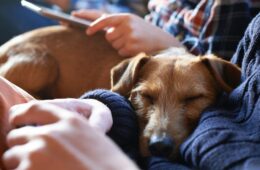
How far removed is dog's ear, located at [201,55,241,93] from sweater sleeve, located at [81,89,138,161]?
392 millimetres

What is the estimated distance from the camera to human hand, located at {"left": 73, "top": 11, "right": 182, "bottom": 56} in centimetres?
167

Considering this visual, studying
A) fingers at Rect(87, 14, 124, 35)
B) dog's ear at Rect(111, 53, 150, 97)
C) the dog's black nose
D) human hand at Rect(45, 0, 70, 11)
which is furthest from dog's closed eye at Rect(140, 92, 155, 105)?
human hand at Rect(45, 0, 70, 11)

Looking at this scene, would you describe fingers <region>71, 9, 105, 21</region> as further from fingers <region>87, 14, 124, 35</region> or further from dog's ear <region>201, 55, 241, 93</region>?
dog's ear <region>201, 55, 241, 93</region>

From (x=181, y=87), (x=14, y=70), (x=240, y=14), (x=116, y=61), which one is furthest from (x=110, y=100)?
(x=14, y=70)

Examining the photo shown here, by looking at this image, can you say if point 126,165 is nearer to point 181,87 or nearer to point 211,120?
point 211,120

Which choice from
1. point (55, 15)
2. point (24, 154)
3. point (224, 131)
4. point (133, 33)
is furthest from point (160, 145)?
point (55, 15)

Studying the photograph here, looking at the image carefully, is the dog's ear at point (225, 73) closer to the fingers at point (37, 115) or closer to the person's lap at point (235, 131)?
the person's lap at point (235, 131)

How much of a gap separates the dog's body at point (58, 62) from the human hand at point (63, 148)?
4.40 feet

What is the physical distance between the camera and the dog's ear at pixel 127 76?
4.60ft

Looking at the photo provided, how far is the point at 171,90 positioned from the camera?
4.19 ft

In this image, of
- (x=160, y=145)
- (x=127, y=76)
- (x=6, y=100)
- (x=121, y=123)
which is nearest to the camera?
(x=6, y=100)

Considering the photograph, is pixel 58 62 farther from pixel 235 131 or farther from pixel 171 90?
pixel 235 131

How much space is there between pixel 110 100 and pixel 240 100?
310mm

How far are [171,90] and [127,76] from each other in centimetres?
21
